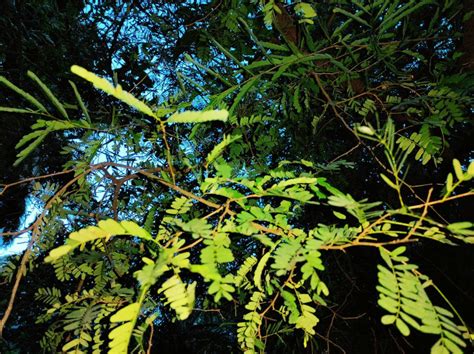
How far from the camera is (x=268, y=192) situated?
1.64 feet

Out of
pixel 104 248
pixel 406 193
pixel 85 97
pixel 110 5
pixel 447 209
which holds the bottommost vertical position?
pixel 104 248

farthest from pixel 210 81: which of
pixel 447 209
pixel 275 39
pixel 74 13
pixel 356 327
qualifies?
pixel 356 327

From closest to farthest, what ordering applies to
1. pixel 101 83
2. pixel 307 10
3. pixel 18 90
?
1. pixel 101 83
2. pixel 18 90
3. pixel 307 10

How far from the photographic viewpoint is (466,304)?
66.2 inches

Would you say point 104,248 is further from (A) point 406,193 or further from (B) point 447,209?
(B) point 447,209

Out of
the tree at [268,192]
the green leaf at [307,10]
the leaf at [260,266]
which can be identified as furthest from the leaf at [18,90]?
the green leaf at [307,10]

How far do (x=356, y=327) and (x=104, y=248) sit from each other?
205 centimetres

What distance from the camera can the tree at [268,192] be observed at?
394mm

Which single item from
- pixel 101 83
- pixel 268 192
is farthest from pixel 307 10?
pixel 101 83

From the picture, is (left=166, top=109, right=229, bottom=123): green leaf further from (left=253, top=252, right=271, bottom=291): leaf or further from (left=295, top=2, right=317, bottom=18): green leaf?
(left=295, top=2, right=317, bottom=18): green leaf

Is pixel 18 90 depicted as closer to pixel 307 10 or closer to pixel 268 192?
pixel 268 192

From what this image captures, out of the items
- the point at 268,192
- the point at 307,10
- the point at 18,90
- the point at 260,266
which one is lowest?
the point at 260,266

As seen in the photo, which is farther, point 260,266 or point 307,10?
point 307,10

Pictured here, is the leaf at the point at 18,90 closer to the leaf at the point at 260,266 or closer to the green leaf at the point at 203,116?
the green leaf at the point at 203,116
